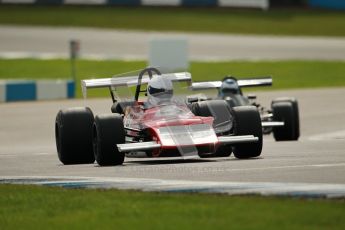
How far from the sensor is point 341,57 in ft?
138

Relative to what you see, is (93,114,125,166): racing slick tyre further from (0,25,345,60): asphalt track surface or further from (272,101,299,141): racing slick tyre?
(0,25,345,60): asphalt track surface

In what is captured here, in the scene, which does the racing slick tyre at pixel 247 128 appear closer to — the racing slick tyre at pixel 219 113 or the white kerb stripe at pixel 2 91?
the racing slick tyre at pixel 219 113

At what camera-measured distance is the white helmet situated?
1588cm

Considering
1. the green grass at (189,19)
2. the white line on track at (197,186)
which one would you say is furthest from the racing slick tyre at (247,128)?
the green grass at (189,19)

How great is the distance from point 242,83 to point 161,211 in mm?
10724

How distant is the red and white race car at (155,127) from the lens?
1468cm

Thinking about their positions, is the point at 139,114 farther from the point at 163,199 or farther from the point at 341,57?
the point at 341,57

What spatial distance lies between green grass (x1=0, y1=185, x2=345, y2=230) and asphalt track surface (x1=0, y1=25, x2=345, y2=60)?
30284mm

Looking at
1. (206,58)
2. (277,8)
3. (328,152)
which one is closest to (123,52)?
(206,58)

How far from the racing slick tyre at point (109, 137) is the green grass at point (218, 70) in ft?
61.9

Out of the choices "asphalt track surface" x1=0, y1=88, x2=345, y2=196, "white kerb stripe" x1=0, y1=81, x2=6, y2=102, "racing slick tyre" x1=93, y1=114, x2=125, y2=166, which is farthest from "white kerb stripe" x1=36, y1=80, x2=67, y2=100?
"racing slick tyre" x1=93, y1=114, x2=125, y2=166

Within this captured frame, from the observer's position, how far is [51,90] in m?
31.4

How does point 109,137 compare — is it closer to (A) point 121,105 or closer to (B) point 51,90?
(A) point 121,105

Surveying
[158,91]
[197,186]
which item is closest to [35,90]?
[158,91]
